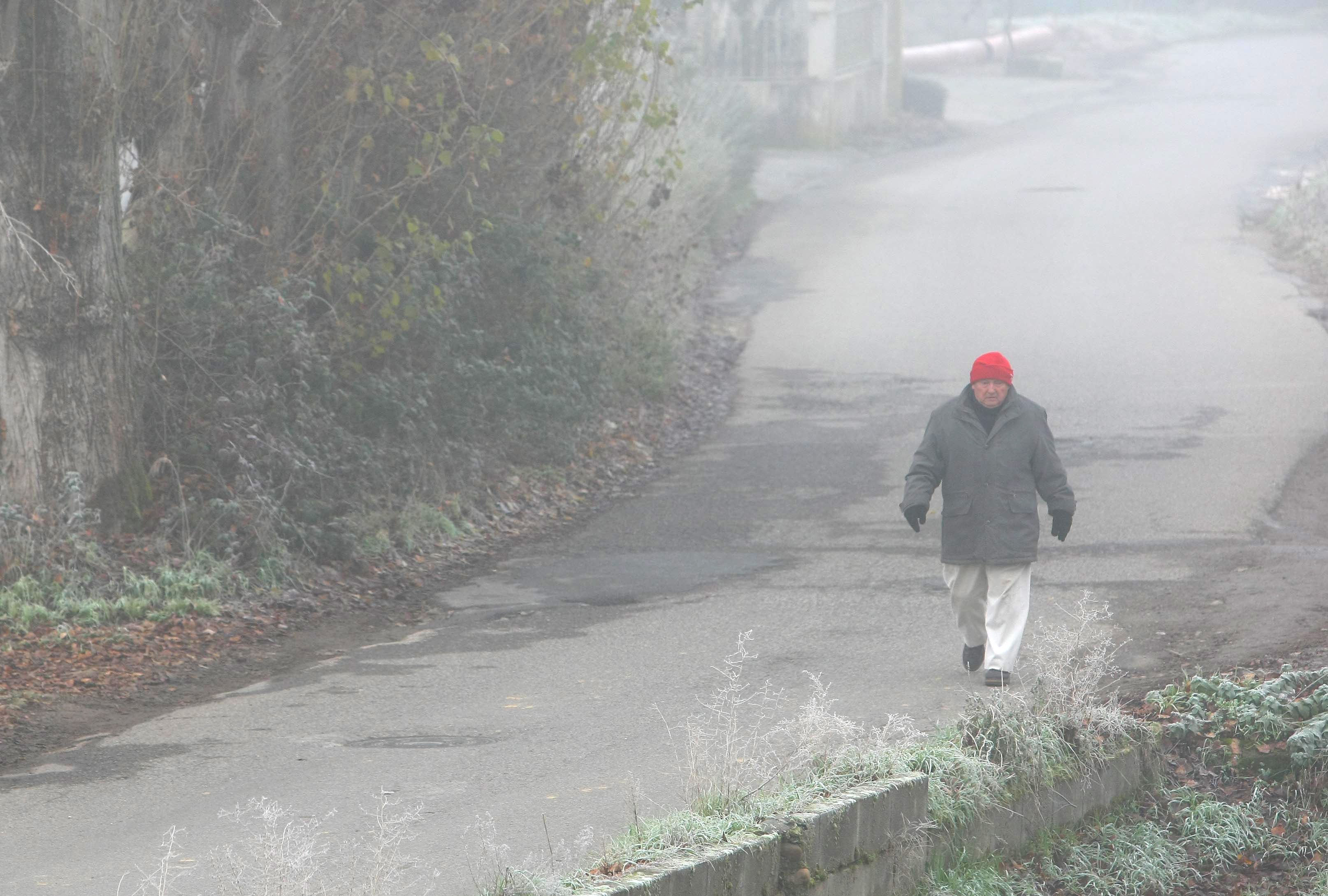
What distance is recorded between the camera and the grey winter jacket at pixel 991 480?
8.29 metres

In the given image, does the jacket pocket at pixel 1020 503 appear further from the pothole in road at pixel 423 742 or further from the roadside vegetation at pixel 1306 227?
the roadside vegetation at pixel 1306 227

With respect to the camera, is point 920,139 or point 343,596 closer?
point 343,596

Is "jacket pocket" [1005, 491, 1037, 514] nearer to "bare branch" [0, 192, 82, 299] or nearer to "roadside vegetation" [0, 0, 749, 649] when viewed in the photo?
"roadside vegetation" [0, 0, 749, 649]

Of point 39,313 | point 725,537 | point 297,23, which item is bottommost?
point 725,537

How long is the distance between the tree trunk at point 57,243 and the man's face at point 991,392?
555 cm

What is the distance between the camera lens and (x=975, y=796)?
6.16 meters

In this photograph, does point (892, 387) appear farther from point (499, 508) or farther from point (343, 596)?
point (343, 596)

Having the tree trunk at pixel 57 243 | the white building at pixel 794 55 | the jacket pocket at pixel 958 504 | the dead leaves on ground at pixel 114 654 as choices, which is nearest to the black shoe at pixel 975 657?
the jacket pocket at pixel 958 504

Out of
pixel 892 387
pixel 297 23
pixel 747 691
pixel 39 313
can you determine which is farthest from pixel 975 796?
pixel 892 387

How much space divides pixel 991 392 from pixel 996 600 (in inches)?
42.9

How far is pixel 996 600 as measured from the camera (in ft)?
27.2

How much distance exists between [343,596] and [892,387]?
845 centimetres

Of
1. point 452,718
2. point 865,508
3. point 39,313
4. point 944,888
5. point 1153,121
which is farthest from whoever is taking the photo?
point 1153,121

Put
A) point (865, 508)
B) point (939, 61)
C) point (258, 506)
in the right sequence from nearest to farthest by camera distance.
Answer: point (258, 506), point (865, 508), point (939, 61)
